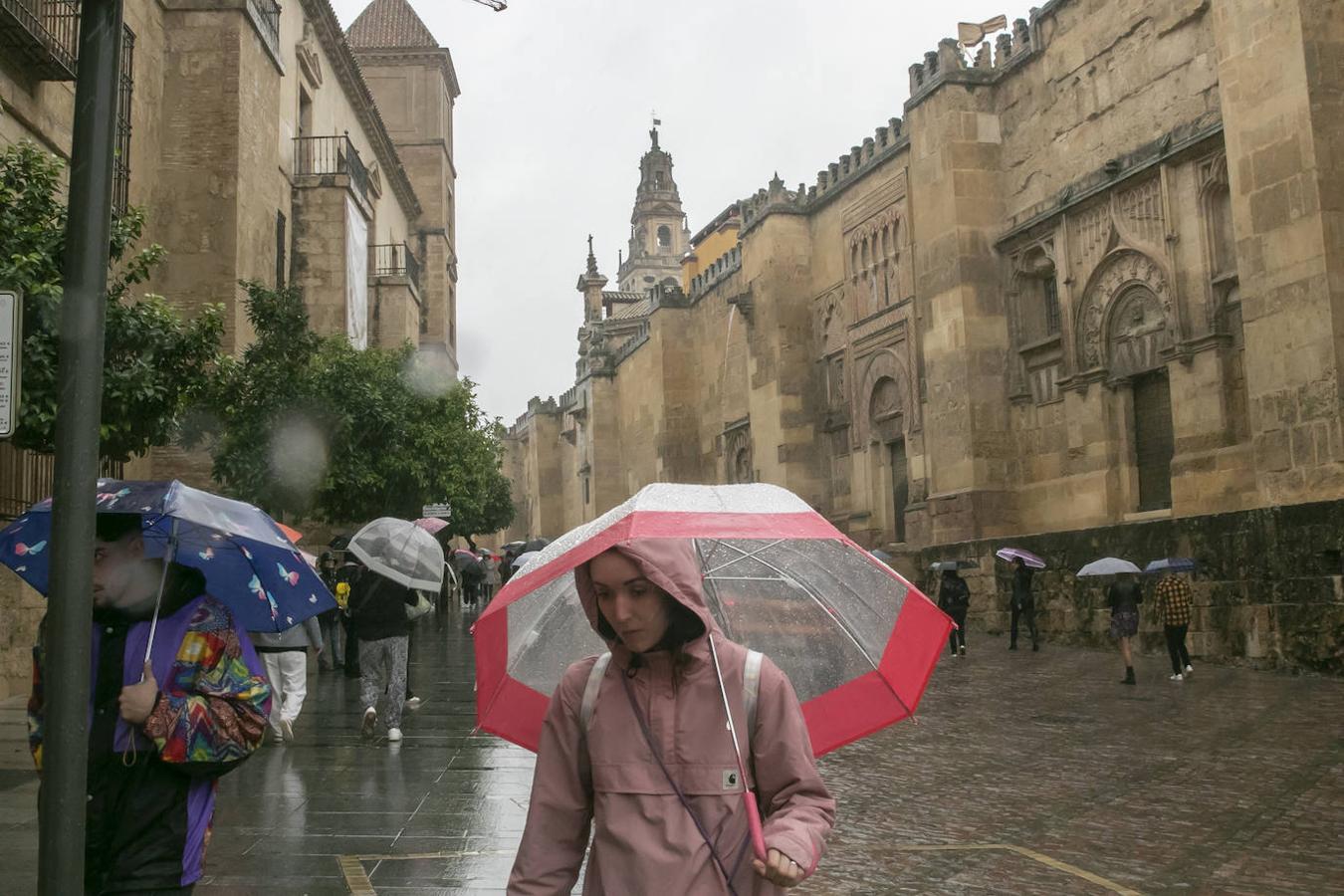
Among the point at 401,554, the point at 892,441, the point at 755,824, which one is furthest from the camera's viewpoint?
the point at 892,441

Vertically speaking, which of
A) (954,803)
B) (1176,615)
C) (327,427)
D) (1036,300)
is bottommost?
(954,803)

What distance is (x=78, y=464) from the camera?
2869 millimetres

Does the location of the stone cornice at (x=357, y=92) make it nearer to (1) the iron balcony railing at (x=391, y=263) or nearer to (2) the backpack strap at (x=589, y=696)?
(1) the iron balcony railing at (x=391, y=263)

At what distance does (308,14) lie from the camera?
2692cm

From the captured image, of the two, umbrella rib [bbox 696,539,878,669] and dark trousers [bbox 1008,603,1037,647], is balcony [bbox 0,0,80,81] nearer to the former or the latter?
umbrella rib [bbox 696,539,878,669]

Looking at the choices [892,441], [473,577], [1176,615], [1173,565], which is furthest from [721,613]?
[473,577]

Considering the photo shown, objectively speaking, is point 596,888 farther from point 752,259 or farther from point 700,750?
point 752,259

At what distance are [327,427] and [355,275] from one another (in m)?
7.62

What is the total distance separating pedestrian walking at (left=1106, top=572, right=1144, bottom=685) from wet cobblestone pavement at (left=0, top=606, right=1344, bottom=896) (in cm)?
167

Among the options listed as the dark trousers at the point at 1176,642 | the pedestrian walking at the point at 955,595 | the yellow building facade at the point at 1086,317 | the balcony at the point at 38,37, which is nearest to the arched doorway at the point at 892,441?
the yellow building facade at the point at 1086,317

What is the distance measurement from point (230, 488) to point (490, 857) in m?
12.5

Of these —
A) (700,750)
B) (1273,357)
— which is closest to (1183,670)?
(1273,357)

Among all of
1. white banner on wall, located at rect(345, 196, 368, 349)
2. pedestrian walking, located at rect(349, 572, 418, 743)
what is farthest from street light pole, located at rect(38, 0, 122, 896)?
white banner on wall, located at rect(345, 196, 368, 349)

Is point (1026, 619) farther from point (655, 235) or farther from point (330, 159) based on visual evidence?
point (655, 235)
